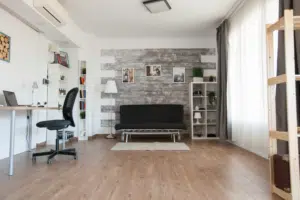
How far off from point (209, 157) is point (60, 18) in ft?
10.3

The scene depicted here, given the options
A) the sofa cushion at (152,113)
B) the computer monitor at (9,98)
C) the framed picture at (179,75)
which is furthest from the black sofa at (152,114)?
the computer monitor at (9,98)

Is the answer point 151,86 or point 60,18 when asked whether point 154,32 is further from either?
point 60,18

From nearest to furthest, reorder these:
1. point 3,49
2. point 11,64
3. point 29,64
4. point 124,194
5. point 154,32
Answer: point 124,194 → point 3,49 → point 11,64 → point 29,64 → point 154,32

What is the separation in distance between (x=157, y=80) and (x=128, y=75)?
0.75 metres

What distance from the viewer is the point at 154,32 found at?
18.1 feet

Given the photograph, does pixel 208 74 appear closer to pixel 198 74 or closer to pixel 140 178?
pixel 198 74

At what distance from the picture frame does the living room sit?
25 mm

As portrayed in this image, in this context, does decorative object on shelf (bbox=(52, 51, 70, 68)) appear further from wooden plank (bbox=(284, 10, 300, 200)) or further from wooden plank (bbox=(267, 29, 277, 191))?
wooden plank (bbox=(284, 10, 300, 200))

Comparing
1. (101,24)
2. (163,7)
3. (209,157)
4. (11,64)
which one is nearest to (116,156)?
(209,157)

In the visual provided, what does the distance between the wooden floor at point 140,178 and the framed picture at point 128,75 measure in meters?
2.82

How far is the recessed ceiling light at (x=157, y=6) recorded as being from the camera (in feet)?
12.5

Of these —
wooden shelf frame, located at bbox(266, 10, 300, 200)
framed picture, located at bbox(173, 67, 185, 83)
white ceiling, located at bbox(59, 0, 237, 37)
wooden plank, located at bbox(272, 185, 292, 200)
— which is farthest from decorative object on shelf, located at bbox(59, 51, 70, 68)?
wooden plank, located at bbox(272, 185, 292, 200)

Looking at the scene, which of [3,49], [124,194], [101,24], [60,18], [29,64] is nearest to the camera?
[124,194]

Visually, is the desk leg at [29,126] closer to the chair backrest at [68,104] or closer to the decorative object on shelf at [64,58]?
the chair backrest at [68,104]
